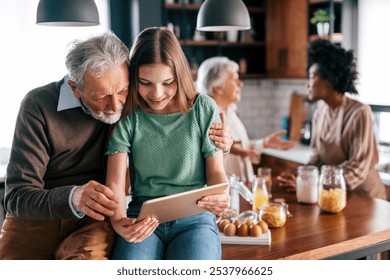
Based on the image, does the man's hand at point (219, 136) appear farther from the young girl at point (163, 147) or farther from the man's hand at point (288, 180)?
the man's hand at point (288, 180)

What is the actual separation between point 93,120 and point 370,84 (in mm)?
2246

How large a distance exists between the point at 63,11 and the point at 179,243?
0.77 meters

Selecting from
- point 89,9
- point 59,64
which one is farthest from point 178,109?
point 59,64

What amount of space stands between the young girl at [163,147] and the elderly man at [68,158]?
0.05m

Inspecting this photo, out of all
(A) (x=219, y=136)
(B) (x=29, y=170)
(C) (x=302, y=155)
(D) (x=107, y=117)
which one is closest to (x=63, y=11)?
(D) (x=107, y=117)

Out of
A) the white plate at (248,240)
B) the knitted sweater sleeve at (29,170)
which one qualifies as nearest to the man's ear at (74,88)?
the knitted sweater sleeve at (29,170)

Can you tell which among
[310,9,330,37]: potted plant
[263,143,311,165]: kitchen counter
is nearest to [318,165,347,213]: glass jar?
[263,143,311,165]: kitchen counter

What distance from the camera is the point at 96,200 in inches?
43.9

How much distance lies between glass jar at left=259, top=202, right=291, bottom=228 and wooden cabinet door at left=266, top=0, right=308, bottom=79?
212cm

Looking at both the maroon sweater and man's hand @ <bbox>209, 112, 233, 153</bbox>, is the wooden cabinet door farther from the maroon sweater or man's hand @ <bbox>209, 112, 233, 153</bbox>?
the maroon sweater

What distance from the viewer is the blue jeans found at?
3.88ft
